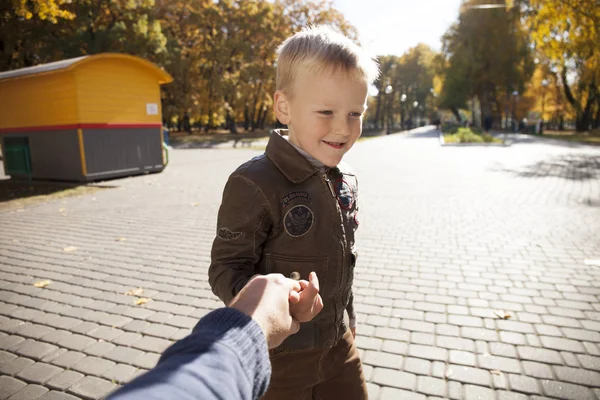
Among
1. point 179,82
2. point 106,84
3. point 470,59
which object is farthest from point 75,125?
point 470,59

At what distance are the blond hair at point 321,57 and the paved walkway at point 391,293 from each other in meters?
2.13

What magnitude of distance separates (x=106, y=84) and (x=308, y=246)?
39.7 feet

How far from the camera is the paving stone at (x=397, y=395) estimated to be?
8.74ft

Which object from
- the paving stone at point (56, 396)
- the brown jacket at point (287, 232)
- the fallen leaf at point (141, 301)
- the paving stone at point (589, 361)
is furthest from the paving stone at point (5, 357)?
the paving stone at point (589, 361)

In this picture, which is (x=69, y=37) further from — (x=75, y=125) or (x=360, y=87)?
(x=360, y=87)

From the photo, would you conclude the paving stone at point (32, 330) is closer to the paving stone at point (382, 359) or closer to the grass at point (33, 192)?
the paving stone at point (382, 359)

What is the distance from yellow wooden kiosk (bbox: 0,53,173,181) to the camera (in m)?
11.2

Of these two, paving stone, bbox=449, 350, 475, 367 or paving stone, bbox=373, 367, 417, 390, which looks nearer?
paving stone, bbox=373, 367, 417, 390

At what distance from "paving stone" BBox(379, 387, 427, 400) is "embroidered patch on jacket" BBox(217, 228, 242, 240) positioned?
179 cm

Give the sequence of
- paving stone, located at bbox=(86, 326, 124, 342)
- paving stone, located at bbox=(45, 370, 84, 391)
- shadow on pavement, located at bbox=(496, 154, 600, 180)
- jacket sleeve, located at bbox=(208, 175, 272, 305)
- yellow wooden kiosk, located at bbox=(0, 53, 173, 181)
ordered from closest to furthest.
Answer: jacket sleeve, located at bbox=(208, 175, 272, 305) → paving stone, located at bbox=(45, 370, 84, 391) → paving stone, located at bbox=(86, 326, 124, 342) → yellow wooden kiosk, located at bbox=(0, 53, 173, 181) → shadow on pavement, located at bbox=(496, 154, 600, 180)

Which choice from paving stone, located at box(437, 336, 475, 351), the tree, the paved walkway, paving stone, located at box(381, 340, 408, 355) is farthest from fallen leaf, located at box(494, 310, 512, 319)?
the tree

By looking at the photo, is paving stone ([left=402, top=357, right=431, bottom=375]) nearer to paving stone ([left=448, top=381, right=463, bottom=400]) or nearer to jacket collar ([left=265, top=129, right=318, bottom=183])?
paving stone ([left=448, top=381, right=463, bottom=400])

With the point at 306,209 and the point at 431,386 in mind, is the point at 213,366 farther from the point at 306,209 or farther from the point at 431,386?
the point at 431,386

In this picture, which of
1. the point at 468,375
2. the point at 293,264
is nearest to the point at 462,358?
the point at 468,375
